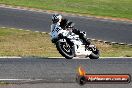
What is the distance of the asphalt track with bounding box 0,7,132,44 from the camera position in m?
29.2

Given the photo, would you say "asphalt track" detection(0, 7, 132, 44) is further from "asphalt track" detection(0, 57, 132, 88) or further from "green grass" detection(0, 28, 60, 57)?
"asphalt track" detection(0, 57, 132, 88)

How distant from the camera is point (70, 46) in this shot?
1641 cm

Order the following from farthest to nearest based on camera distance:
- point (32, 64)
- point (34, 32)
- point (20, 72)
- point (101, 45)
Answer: point (34, 32) < point (101, 45) < point (32, 64) < point (20, 72)

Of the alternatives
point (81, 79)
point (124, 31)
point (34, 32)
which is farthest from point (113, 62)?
point (124, 31)

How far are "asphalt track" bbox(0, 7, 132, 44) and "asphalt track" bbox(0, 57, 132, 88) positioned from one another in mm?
13178

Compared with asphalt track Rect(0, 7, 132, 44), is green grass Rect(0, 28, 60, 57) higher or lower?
higher

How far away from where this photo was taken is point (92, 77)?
26.2ft

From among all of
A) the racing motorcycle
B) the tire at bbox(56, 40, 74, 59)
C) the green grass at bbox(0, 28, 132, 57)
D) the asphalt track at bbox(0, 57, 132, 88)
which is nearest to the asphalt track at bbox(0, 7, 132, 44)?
the green grass at bbox(0, 28, 132, 57)

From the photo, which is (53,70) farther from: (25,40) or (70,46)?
(25,40)

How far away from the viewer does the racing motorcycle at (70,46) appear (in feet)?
52.6

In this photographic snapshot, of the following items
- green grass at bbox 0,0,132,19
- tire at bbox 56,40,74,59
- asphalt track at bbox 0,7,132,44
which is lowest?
green grass at bbox 0,0,132,19

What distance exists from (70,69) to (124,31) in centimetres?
1854

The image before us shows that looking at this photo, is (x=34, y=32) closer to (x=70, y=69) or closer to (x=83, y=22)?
(x=83, y=22)

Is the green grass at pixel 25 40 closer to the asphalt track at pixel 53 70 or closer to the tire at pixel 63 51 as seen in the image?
the tire at pixel 63 51
